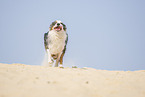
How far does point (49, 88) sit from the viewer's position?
2.99 metres

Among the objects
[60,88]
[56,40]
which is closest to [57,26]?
[56,40]

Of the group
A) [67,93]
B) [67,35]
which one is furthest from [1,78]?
[67,35]

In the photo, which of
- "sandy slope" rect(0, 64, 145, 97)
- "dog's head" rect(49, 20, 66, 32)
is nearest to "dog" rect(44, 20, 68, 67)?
"dog's head" rect(49, 20, 66, 32)

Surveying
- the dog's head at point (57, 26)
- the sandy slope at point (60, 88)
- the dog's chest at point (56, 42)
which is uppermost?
the dog's head at point (57, 26)

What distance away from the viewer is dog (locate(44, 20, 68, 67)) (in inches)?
270

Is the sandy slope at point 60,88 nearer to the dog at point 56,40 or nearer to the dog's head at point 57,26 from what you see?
the dog at point 56,40

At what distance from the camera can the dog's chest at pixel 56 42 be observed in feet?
22.5

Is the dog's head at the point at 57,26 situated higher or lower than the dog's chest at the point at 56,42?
higher

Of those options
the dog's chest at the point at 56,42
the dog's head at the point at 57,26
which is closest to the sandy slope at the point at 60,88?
the dog's chest at the point at 56,42

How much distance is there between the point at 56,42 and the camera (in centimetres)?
686

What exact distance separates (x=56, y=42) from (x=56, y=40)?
9 cm

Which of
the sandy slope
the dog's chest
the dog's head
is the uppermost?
the dog's head

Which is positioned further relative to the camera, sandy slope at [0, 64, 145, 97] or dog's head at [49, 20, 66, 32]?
dog's head at [49, 20, 66, 32]

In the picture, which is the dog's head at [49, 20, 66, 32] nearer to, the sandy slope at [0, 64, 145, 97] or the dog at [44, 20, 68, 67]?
the dog at [44, 20, 68, 67]
